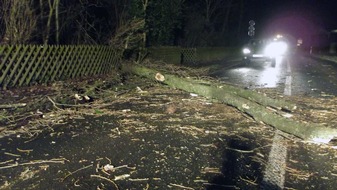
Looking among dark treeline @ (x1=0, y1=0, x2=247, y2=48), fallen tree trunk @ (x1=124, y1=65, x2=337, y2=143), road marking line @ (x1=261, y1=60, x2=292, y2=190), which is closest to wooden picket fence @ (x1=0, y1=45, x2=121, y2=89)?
dark treeline @ (x1=0, y1=0, x2=247, y2=48)

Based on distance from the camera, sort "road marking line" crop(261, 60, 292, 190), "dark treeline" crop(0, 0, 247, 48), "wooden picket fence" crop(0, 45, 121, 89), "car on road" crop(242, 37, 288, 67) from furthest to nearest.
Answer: "car on road" crop(242, 37, 288, 67) < "dark treeline" crop(0, 0, 247, 48) < "wooden picket fence" crop(0, 45, 121, 89) < "road marking line" crop(261, 60, 292, 190)

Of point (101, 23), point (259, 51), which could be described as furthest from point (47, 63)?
point (259, 51)

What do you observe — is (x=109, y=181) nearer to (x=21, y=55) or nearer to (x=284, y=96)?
(x=21, y=55)

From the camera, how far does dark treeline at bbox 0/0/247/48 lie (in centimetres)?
970

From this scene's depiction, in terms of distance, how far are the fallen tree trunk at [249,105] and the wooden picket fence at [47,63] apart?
1.39 metres

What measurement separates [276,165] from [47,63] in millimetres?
7888

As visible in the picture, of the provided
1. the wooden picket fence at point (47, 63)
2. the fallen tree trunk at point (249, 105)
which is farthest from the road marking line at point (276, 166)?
the wooden picket fence at point (47, 63)

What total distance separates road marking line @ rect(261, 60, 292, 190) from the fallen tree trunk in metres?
0.29

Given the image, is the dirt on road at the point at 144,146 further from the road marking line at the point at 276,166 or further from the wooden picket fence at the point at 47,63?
the wooden picket fence at the point at 47,63

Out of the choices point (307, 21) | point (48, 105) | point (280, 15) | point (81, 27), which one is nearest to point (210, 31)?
point (81, 27)

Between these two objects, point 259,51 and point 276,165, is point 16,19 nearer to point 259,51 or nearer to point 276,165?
point 276,165

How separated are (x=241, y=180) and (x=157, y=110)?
379 centimetres

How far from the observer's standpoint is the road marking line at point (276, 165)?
12.5 ft

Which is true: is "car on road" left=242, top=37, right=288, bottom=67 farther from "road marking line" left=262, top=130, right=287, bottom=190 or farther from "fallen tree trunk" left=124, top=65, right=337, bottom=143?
"road marking line" left=262, top=130, right=287, bottom=190
